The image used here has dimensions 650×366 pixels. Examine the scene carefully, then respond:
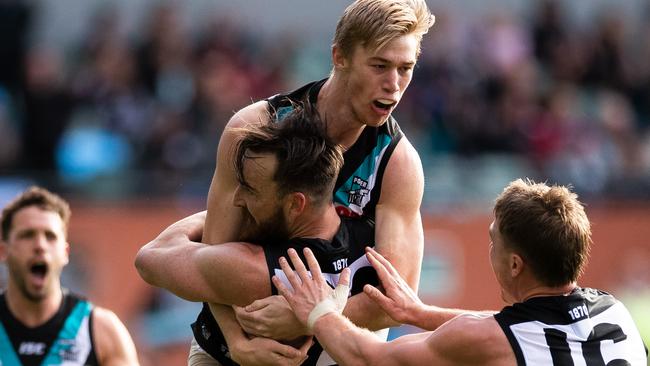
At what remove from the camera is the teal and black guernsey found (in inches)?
244

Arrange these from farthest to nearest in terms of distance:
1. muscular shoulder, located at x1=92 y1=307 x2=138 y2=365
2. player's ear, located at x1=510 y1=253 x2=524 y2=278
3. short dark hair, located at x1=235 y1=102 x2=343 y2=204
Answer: muscular shoulder, located at x1=92 y1=307 x2=138 y2=365 < short dark hair, located at x1=235 y1=102 x2=343 y2=204 < player's ear, located at x1=510 y1=253 x2=524 y2=278

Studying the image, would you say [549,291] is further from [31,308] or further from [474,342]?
[31,308]

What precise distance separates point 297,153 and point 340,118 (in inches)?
18.1

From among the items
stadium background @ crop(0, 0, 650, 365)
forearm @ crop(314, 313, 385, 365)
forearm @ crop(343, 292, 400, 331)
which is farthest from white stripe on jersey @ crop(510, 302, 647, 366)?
stadium background @ crop(0, 0, 650, 365)

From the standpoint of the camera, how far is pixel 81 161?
12.9 metres

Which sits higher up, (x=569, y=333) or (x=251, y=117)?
(x=251, y=117)

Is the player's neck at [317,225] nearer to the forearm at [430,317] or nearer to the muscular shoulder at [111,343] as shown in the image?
the forearm at [430,317]

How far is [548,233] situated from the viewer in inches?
218

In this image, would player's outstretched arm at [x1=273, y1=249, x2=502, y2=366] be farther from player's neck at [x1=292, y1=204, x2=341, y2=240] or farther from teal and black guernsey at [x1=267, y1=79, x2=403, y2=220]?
teal and black guernsey at [x1=267, y1=79, x2=403, y2=220]

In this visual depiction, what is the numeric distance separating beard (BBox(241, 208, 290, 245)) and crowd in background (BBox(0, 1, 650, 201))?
6.19 metres

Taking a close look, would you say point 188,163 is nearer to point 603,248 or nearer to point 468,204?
point 468,204

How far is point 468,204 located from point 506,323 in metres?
7.18

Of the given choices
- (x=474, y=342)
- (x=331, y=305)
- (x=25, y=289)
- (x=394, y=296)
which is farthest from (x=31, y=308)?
(x=474, y=342)

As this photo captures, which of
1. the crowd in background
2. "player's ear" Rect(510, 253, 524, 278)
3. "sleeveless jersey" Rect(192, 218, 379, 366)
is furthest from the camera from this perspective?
the crowd in background
